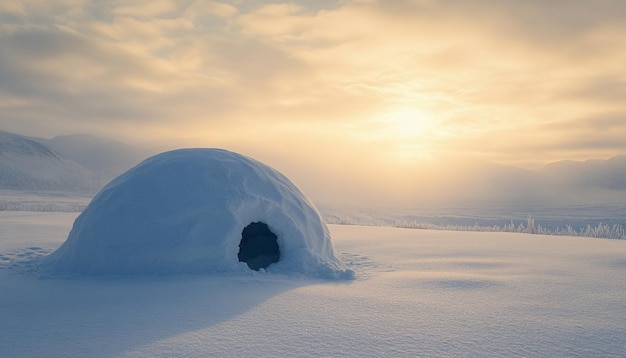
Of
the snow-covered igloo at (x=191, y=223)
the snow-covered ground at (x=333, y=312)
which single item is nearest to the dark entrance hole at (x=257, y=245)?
the snow-covered igloo at (x=191, y=223)

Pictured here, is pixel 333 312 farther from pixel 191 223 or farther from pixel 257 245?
pixel 257 245

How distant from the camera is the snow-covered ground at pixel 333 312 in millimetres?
3695

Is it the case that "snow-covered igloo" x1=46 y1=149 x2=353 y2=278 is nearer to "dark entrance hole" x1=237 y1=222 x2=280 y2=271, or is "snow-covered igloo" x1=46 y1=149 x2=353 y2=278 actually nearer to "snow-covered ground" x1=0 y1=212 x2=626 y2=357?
"snow-covered ground" x1=0 y1=212 x2=626 y2=357

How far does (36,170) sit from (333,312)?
6868cm

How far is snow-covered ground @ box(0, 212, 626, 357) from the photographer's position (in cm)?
370

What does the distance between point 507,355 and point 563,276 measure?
4169 mm

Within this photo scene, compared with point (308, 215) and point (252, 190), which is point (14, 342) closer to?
point (252, 190)

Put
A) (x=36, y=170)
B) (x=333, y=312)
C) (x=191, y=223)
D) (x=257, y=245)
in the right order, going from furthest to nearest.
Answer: (x=36, y=170) < (x=257, y=245) < (x=191, y=223) < (x=333, y=312)

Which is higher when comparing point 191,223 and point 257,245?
point 191,223

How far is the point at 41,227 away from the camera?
13.1 metres

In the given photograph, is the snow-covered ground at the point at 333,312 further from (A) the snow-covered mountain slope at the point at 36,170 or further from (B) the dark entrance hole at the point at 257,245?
(A) the snow-covered mountain slope at the point at 36,170

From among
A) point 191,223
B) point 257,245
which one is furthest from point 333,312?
point 257,245

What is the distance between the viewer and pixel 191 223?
272 inches

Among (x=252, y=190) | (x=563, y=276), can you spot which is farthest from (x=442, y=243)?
(x=252, y=190)
